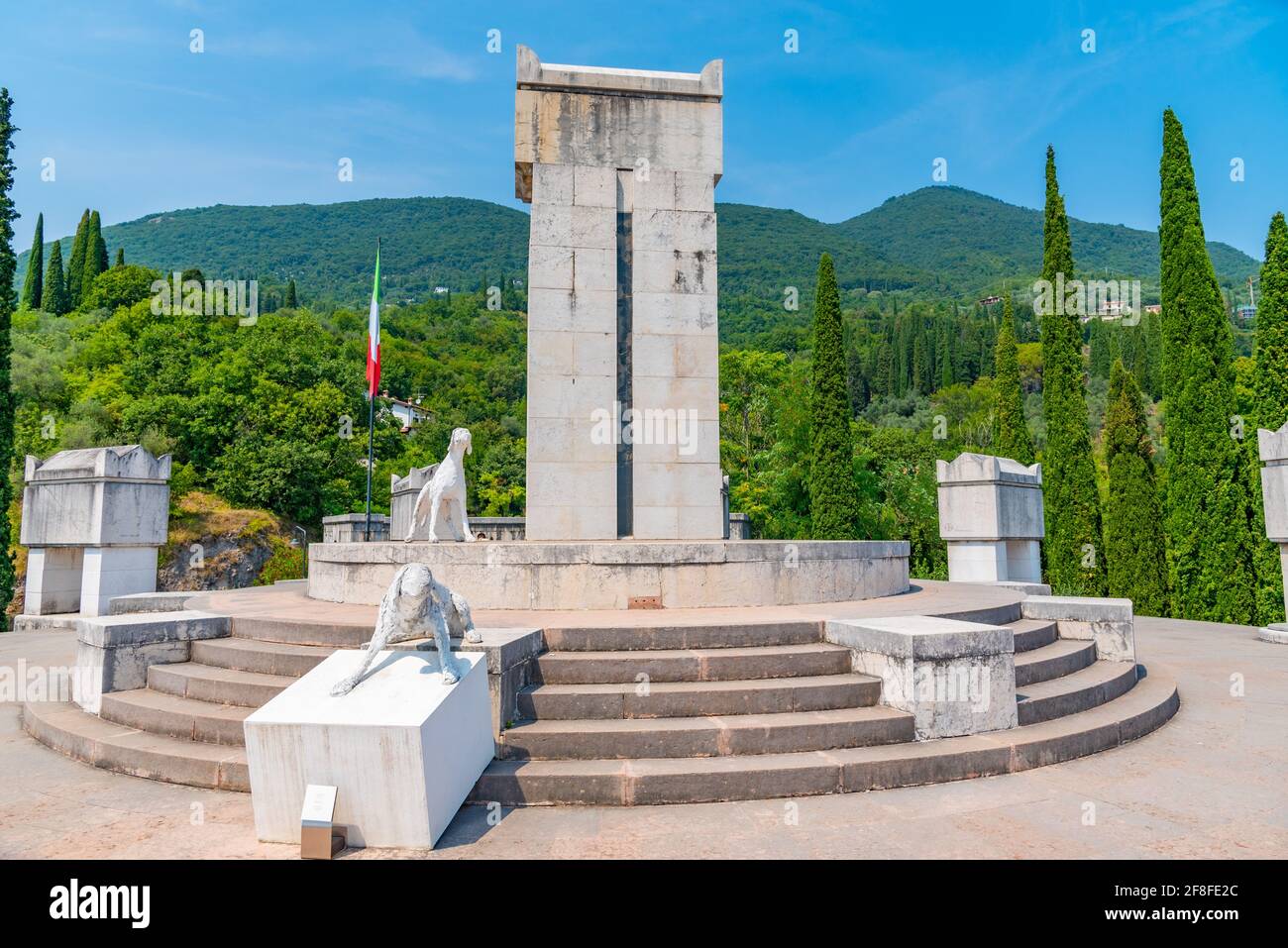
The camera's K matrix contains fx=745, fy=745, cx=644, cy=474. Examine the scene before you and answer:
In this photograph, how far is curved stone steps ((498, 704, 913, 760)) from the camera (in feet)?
18.0

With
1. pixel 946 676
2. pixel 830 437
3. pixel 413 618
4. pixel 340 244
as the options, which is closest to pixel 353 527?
pixel 830 437

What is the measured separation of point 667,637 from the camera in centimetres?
679

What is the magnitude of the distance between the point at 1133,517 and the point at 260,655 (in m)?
22.7

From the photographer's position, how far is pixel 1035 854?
430cm

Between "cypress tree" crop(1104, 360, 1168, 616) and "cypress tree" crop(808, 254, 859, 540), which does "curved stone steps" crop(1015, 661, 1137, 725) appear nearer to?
"cypress tree" crop(1104, 360, 1168, 616)

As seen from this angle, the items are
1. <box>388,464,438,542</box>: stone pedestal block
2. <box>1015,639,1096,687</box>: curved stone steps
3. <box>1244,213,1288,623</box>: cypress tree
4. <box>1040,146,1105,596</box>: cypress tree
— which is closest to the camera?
<box>1015,639,1096,687</box>: curved stone steps

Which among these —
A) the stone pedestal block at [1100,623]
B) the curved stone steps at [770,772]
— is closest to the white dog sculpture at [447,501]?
the curved stone steps at [770,772]

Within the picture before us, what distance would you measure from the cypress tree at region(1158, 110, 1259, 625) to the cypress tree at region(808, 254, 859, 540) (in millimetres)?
9602

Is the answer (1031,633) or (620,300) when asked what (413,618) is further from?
(620,300)

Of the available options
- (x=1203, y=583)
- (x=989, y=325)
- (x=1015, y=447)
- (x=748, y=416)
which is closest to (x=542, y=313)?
(x=1203, y=583)

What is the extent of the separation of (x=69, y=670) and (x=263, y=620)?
242 centimetres

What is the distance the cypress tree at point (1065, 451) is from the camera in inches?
862

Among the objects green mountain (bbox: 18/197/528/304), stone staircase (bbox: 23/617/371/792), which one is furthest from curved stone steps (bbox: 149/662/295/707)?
green mountain (bbox: 18/197/528/304)
